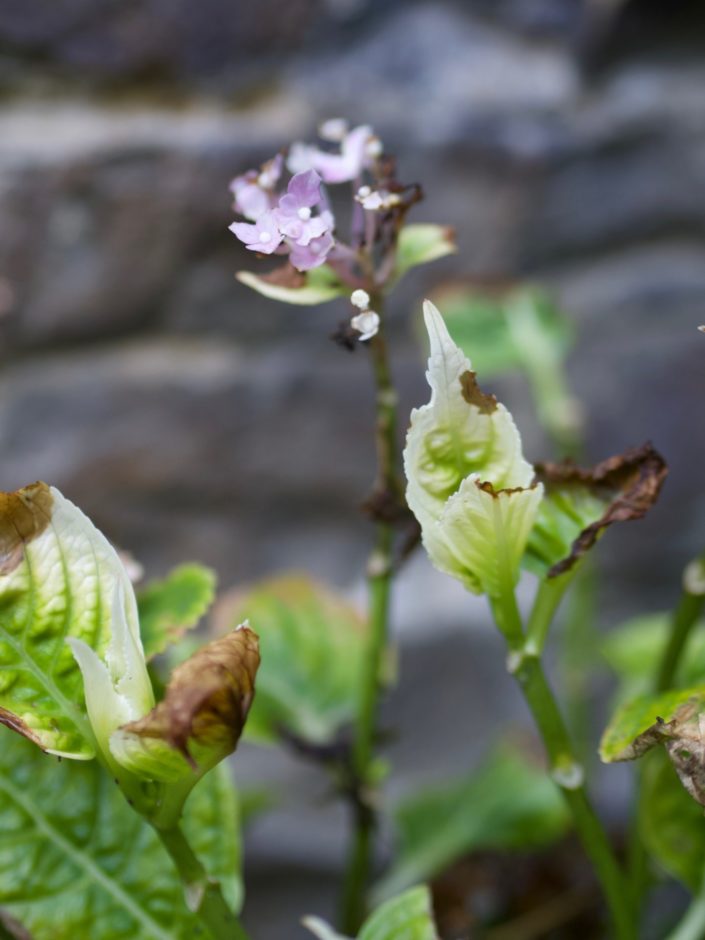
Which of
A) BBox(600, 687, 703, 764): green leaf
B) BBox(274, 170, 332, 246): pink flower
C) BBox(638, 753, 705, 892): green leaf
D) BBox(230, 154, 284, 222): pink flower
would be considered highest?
BBox(274, 170, 332, 246): pink flower

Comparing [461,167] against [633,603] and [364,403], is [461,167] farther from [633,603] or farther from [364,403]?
[633,603]

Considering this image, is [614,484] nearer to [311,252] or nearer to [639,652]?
[311,252]

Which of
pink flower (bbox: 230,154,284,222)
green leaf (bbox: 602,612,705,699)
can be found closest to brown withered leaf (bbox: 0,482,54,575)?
pink flower (bbox: 230,154,284,222)

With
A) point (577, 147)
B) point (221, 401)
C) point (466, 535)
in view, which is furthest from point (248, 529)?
point (466, 535)

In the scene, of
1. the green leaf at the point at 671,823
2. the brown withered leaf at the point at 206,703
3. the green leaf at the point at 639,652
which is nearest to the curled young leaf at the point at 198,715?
the brown withered leaf at the point at 206,703

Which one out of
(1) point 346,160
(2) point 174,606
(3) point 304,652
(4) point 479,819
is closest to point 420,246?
(1) point 346,160

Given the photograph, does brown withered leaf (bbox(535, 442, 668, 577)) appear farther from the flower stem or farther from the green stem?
the green stem

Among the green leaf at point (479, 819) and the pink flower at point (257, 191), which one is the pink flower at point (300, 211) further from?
the green leaf at point (479, 819)
